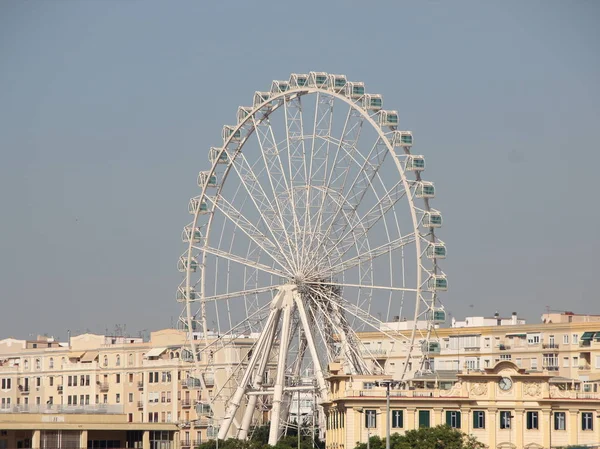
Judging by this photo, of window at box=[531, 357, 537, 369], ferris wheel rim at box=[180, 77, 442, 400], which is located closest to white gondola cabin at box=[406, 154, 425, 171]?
ferris wheel rim at box=[180, 77, 442, 400]

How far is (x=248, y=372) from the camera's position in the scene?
480ft

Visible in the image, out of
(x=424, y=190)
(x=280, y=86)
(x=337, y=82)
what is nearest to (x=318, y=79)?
(x=337, y=82)

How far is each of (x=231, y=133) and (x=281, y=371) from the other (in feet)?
66.1

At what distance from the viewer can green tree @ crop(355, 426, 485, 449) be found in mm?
126125

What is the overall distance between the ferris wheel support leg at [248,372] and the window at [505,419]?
19.5 metres

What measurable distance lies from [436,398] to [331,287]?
11.7 meters

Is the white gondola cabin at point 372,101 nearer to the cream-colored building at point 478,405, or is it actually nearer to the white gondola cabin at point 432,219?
the white gondola cabin at point 432,219

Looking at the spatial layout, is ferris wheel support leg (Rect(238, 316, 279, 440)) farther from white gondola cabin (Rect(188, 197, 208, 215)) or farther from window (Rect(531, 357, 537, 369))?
window (Rect(531, 357, 537, 369))

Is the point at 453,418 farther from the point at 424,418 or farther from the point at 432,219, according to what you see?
the point at 432,219

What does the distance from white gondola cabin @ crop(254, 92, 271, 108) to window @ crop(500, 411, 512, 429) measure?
31.7m

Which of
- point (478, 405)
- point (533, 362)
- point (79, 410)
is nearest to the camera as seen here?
point (478, 405)

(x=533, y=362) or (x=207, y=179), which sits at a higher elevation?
(x=207, y=179)

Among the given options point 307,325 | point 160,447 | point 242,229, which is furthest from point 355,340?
point 160,447

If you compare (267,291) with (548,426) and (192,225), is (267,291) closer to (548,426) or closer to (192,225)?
(192,225)
